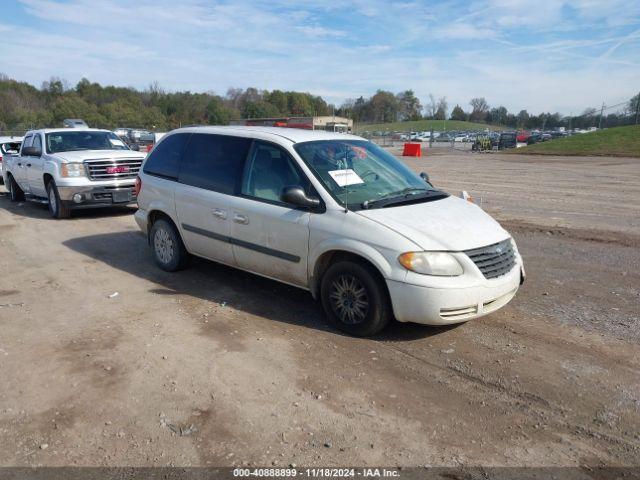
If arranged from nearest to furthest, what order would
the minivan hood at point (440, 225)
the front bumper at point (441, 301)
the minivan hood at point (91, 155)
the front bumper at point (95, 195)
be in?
1. the front bumper at point (441, 301)
2. the minivan hood at point (440, 225)
3. the front bumper at point (95, 195)
4. the minivan hood at point (91, 155)

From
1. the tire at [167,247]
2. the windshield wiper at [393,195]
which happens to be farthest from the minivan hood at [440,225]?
the tire at [167,247]

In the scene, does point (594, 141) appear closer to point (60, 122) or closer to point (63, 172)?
point (63, 172)

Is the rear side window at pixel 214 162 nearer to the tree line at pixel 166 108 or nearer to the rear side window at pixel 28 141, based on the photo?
the rear side window at pixel 28 141

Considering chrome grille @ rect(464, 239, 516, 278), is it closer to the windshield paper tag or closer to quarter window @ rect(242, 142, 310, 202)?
the windshield paper tag

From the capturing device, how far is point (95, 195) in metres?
10.4

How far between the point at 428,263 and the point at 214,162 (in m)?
2.91

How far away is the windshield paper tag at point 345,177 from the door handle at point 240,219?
3.36 ft

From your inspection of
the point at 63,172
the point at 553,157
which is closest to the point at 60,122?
the point at 553,157

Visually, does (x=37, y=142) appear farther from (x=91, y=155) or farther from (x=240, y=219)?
(x=240, y=219)

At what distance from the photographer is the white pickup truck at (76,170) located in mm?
10328

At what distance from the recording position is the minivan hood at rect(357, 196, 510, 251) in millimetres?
4340

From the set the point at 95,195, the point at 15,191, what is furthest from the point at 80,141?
the point at 15,191

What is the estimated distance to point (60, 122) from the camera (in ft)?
220

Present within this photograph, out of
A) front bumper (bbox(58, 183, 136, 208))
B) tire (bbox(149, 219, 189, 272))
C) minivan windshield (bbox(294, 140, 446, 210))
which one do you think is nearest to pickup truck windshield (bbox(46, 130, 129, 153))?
front bumper (bbox(58, 183, 136, 208))
